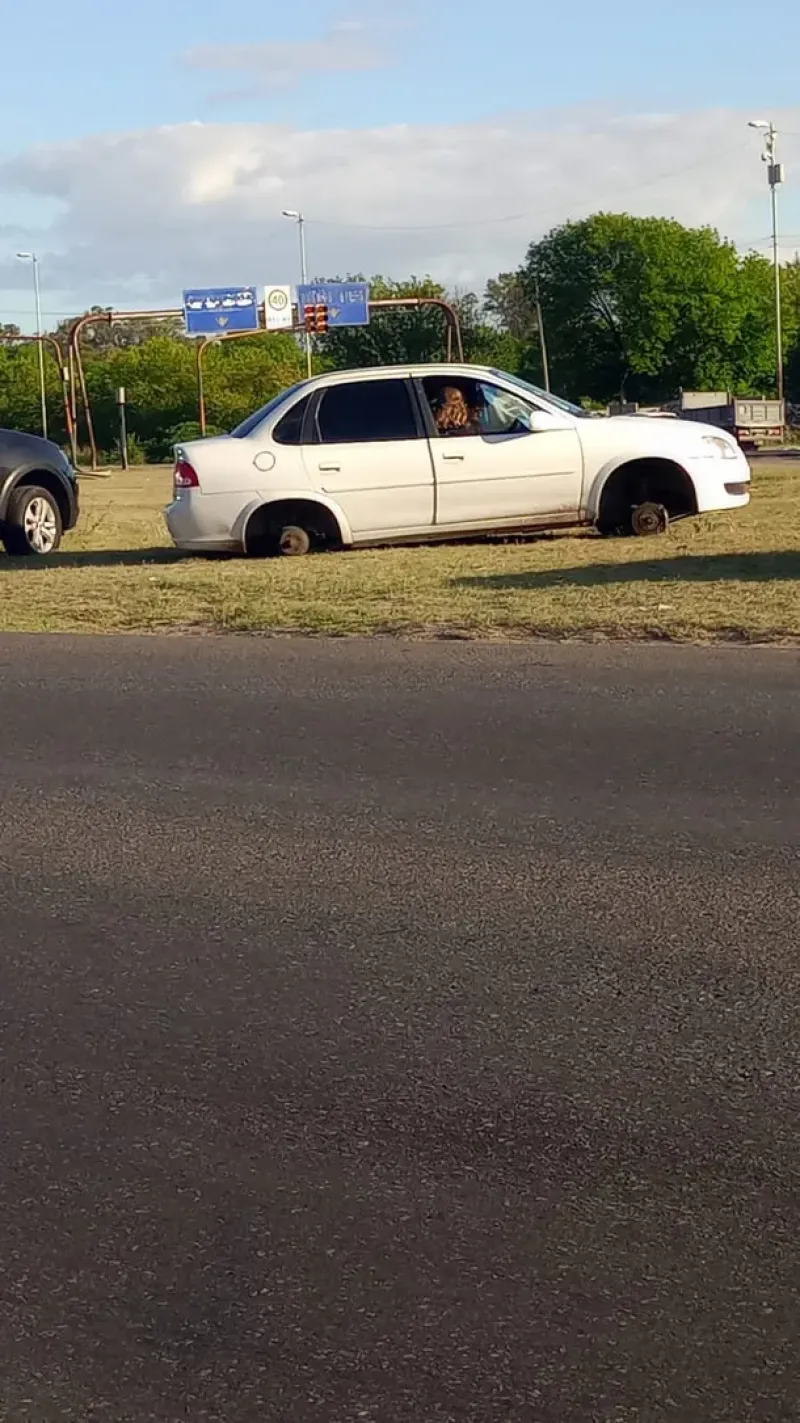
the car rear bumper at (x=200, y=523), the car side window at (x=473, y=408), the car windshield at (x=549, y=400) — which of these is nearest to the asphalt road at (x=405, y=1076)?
the car rear bumper at (x=200, y=523)

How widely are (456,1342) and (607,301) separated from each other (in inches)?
3738

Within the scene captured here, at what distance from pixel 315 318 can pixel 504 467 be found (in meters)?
33.7

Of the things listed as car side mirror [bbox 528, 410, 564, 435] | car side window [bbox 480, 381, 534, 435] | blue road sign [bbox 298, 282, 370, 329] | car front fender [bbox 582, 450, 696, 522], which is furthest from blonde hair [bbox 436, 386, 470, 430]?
blue road sign [bbox 298, 282, 370, 329]

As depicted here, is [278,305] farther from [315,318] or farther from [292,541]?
[292,541]

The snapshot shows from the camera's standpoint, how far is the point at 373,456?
15.6 meters

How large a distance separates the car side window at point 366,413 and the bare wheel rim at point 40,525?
137 inches

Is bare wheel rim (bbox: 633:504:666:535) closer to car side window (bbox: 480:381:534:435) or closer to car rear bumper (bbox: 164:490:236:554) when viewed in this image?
car side window (bbox: 480:381:534:435)

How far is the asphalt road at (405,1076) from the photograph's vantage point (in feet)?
10.8

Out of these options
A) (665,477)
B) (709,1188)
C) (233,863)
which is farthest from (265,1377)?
(665,477)

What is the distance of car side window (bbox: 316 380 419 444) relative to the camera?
1563 centimetres

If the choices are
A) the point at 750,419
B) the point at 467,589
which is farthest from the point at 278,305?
the point at 467,589

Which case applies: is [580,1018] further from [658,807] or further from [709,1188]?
[658,807]

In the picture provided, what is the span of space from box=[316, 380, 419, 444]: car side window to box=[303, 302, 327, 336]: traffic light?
32126 millimetres

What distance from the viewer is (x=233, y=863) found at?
6.39 m
